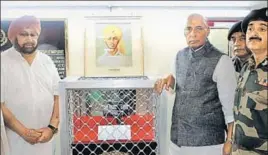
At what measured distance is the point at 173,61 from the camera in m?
1.00

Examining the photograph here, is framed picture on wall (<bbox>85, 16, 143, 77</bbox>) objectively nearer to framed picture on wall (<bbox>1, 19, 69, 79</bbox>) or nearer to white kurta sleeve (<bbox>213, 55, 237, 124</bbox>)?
framed picture on wall (<bbox>1, 19, 69, 79</bbox>)

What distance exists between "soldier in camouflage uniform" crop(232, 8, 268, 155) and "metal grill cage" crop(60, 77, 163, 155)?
250 mm

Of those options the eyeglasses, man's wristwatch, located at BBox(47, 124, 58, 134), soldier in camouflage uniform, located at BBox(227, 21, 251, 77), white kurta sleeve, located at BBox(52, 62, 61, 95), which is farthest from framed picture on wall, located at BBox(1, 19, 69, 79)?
soldier in camouflage uniform, located at BBox(227, 21, 251, 77)

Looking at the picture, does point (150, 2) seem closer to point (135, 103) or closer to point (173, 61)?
point (173, 61)

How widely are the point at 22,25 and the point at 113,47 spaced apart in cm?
27

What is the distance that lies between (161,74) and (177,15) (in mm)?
183

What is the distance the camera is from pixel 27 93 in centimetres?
92

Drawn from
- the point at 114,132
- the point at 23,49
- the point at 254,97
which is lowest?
the point at 114,132

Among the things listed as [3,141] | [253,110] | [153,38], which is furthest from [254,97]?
[3,141]

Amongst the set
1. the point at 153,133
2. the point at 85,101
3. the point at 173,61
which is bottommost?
the point at 153,133

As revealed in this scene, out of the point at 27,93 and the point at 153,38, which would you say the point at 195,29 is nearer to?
the point at 153,38

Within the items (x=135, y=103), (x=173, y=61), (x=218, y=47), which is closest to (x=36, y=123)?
(x=135, y=103)

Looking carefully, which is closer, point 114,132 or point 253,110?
point 253,110

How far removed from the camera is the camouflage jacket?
821 millimetres
